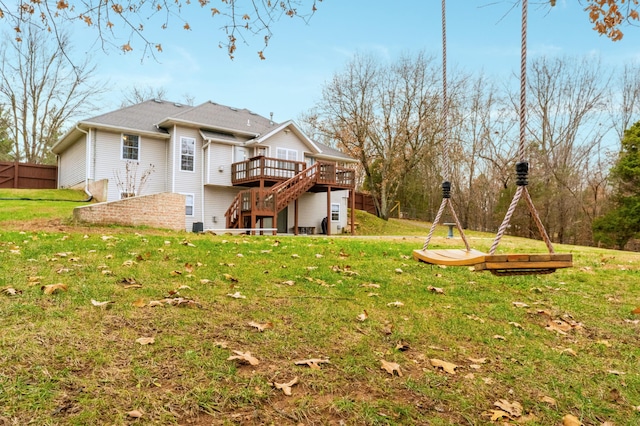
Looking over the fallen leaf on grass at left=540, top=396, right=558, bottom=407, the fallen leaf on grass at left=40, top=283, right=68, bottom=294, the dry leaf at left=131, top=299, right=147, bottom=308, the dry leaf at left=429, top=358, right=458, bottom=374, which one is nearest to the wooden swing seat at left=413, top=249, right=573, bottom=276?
the dry leaf at left=429, top=358, right=458, bottom=374

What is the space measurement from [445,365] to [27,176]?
2710 cm

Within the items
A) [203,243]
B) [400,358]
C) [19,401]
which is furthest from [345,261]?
[19,401]

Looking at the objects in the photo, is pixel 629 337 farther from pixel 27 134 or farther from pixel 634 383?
pixel 27 134

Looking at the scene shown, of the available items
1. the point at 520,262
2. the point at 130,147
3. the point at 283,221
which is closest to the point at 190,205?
the point at 130,147

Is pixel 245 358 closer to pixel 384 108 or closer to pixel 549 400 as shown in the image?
pixel 549 400

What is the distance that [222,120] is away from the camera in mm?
22453

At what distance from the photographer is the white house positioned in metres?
18.9

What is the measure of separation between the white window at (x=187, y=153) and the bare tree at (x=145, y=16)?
1604cm

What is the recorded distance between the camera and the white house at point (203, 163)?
62.1 ft

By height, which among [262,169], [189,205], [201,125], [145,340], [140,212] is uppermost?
[201,125]

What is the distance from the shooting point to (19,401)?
7.48ft

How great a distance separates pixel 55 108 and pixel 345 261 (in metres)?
31.2

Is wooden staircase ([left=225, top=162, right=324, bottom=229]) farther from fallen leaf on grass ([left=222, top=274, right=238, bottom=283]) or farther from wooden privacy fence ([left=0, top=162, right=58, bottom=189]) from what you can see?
wooden privacy fence ([left=0, top=162, right=58, bottom=189])

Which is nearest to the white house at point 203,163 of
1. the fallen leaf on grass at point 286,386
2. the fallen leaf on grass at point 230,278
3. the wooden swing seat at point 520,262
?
the fallen leaf on grass at point 230,278
